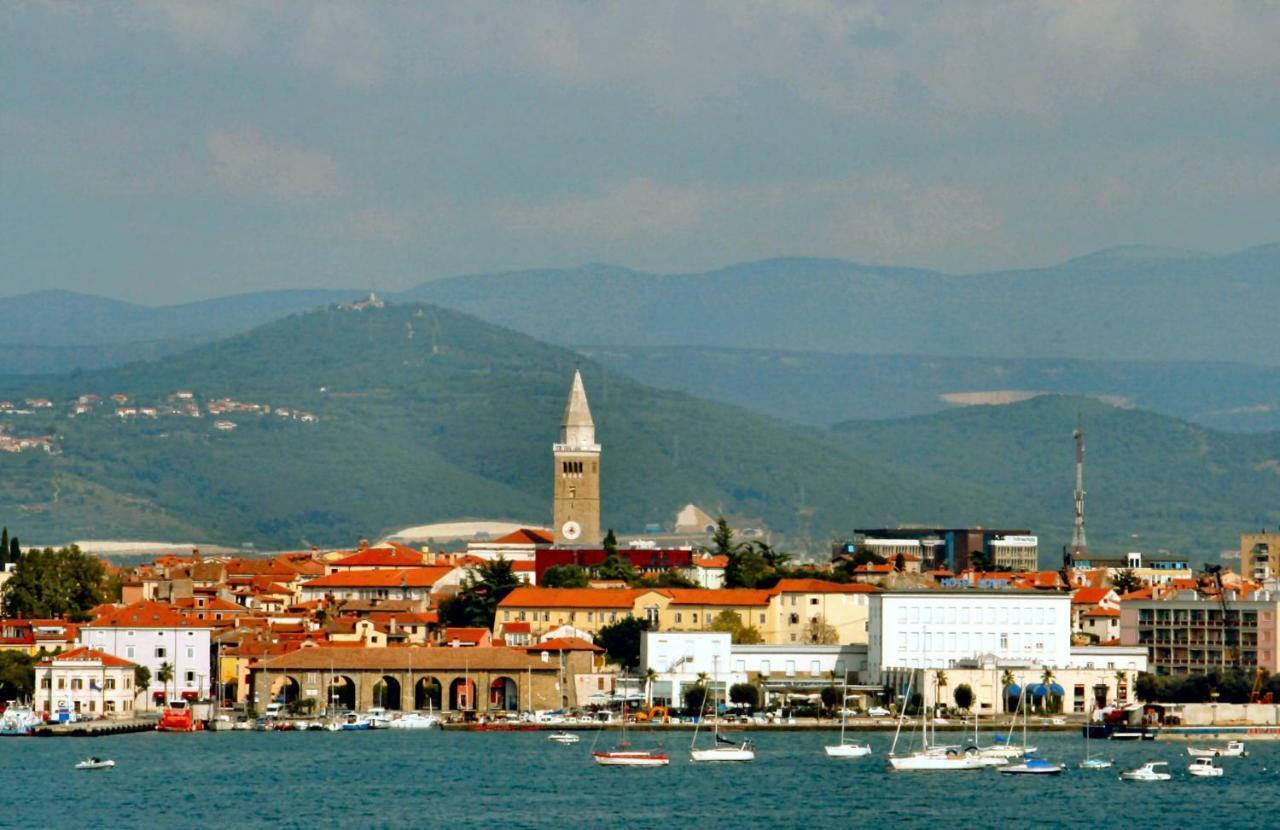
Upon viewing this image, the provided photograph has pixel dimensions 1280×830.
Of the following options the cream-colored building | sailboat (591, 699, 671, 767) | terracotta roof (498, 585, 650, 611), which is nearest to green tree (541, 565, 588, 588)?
terracotta roof (498, 585, 650, 611)

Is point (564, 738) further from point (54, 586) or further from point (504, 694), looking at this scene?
point (54, 586)

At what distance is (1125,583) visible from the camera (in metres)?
143

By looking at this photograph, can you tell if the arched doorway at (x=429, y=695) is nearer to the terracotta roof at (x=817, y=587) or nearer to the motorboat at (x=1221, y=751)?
the terracotta roof at (x=817, y=587)

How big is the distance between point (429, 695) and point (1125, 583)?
48.8m

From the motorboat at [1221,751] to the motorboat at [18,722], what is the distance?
41.2 metres

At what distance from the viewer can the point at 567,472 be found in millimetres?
148250

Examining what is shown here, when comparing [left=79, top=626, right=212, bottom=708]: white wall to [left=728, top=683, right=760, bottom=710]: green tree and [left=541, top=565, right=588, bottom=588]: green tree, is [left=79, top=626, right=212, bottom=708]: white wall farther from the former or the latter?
[left=541, top=565, right=588, bottom=588]: green tree

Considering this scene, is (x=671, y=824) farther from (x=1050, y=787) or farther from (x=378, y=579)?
(x=378, y=579)

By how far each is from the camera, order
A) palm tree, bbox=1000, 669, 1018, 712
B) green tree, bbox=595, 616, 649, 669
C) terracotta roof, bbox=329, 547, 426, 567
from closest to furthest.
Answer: palm tree, bbox=1000, 669, 1018, 712 → green tree, bbox=595, 616, 649, 669 → terracotta roof, bbox=329, 547, 426, 567

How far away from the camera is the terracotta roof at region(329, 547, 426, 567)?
148000 millimetres

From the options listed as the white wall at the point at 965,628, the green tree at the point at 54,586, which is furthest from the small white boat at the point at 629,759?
the green tree at the point at 54,586

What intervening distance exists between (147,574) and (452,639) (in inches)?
1138

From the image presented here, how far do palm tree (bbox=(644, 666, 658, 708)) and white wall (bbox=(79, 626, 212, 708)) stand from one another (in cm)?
1778

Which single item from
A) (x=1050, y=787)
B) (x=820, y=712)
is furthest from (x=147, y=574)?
(x=1050, y=787)
